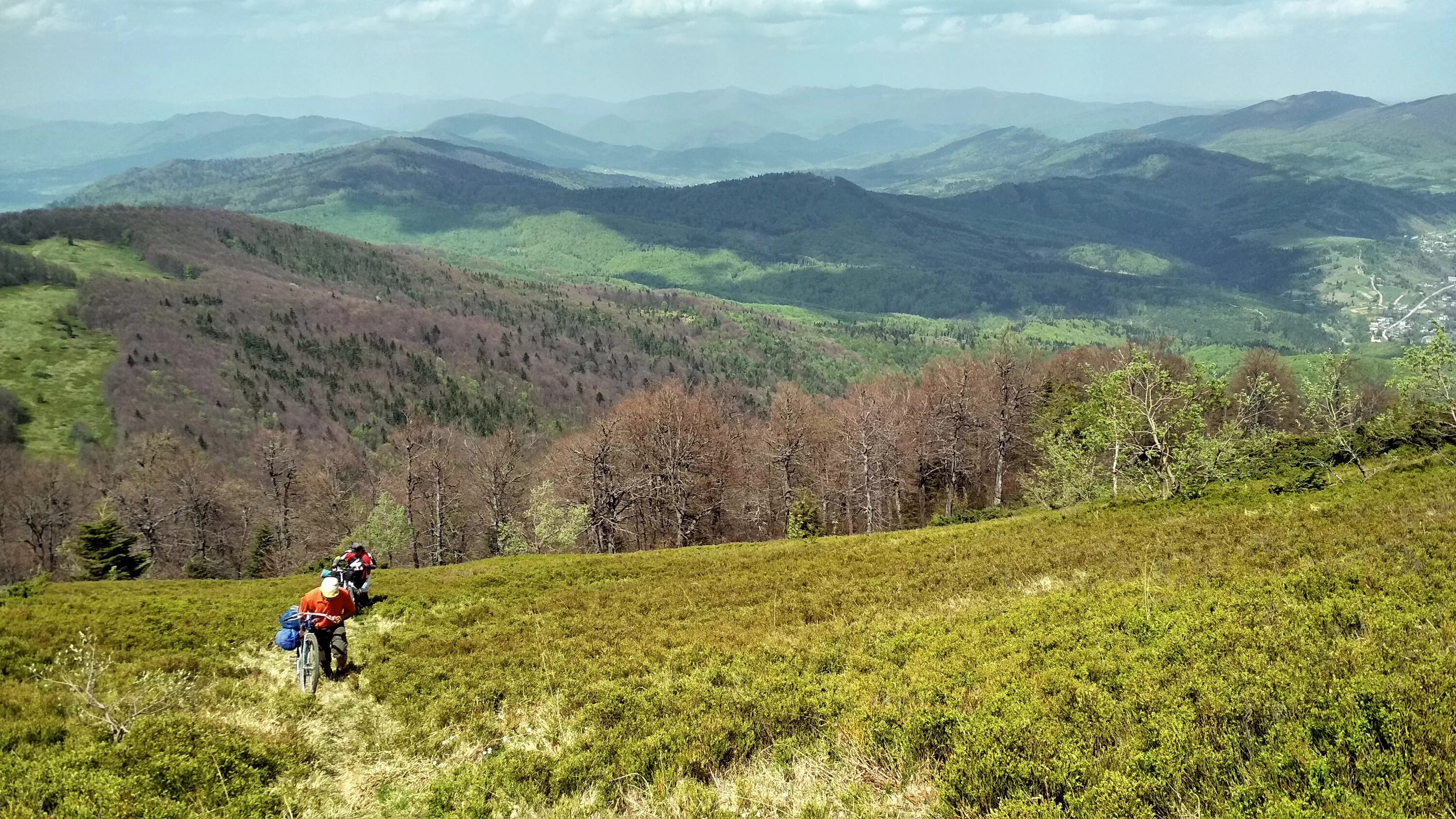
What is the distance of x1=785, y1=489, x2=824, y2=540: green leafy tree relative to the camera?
6475 cm

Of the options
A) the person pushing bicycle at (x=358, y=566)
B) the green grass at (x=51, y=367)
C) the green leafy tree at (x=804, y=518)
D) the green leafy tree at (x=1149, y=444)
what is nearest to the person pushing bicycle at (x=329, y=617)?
the person pushing bicycle at (x=358, y=566)

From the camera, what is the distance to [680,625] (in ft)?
68.5

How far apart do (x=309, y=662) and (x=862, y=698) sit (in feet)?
46.2

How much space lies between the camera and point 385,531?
68.9 metres

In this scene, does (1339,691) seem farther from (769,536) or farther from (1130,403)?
(769,536)

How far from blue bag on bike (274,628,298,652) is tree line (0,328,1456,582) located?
152 ft

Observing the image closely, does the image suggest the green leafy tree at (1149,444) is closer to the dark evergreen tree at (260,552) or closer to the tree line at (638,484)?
the tree line at (638,484)

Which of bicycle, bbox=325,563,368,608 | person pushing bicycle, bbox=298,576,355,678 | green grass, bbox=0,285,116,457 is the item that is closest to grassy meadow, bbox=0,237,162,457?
green grass, bbox=0,285,116,457

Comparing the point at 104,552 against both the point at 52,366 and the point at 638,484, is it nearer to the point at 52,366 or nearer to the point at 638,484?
the point at 638,484

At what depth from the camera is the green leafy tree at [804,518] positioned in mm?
64750

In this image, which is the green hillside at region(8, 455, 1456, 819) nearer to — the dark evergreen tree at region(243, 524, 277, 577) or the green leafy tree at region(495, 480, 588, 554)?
the green leafy tree at region(495, 480, 588, 554)

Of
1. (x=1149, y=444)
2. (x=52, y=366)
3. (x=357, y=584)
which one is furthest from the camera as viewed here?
(x=52, y=366)

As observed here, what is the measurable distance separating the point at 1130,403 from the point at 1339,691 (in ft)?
114

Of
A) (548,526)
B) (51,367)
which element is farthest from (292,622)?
(51,367)
